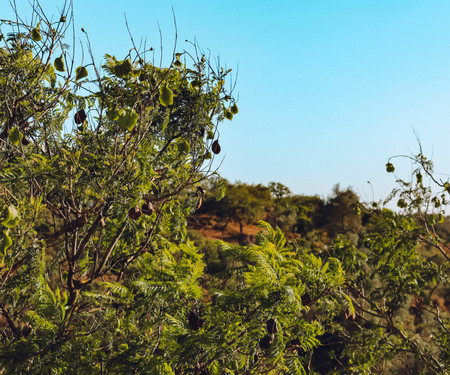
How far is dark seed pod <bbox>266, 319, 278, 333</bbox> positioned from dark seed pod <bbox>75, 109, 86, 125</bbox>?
2200 mm

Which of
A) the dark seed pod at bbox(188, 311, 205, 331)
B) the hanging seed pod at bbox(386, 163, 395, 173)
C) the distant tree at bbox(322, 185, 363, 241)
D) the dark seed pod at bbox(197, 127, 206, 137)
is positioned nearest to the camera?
the dark seed pod at bbox(188, 311, 205, 331)

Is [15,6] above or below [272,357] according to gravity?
above

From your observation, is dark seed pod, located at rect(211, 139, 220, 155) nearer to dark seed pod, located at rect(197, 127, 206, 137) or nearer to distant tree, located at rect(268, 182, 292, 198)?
dark seed pod, located at rect(197, 127, 206, 137)

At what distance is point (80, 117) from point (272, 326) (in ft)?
7.48

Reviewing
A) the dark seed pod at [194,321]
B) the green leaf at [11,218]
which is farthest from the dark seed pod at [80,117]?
the dark seed pod at [194,321]

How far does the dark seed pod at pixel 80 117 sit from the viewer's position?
9.65 feet

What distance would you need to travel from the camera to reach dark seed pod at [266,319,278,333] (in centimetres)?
210

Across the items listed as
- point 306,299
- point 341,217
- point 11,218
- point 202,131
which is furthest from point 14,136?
point 341,217

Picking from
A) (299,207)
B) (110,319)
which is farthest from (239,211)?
(110,319)

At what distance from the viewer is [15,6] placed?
9.73 feet

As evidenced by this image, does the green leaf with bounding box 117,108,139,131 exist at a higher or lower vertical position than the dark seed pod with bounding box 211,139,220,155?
lower

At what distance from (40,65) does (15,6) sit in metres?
0.54

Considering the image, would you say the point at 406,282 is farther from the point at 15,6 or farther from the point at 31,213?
the point at 15,6

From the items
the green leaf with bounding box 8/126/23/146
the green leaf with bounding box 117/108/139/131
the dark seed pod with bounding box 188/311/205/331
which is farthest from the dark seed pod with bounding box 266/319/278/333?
the green leaf with bounding box 8/126/23/146
